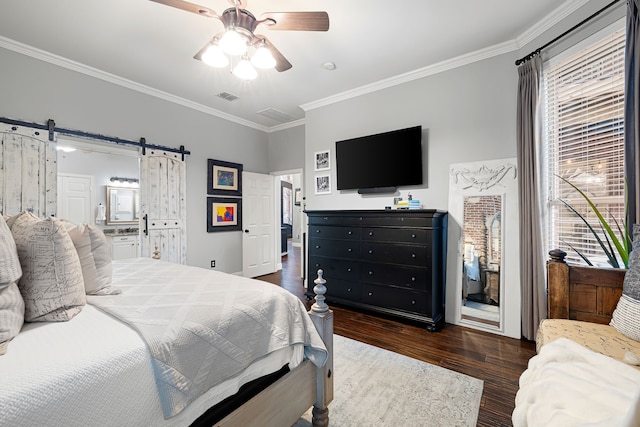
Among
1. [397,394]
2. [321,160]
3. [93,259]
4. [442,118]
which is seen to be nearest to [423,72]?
[442,118]

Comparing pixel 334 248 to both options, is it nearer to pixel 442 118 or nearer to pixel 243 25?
pixel 442 118

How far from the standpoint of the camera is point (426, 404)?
5.76ft

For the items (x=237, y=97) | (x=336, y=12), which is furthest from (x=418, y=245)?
(x=237, y=97)

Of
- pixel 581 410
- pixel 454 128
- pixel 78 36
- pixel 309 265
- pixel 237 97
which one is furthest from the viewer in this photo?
pixel 237 97

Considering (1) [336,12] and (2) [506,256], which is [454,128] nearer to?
(2) [506,256]

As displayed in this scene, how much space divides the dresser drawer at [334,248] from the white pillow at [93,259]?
7.68ft

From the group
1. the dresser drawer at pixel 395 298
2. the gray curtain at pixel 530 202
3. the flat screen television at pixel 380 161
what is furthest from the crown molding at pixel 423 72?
the dresser drawer at pixel 395 298

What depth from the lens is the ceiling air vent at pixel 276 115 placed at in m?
4.56

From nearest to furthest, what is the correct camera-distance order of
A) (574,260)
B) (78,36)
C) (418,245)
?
(574,260), (78,36), (418,245)

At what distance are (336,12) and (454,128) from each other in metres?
1.68

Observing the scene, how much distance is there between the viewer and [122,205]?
16.0 ft

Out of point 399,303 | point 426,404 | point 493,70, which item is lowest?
point 426,404

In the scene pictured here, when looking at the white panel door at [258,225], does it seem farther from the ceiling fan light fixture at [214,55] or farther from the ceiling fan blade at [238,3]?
the ceiling fan blade at [238,3]

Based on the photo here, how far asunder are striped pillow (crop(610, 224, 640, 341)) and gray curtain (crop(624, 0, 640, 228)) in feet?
0.96
